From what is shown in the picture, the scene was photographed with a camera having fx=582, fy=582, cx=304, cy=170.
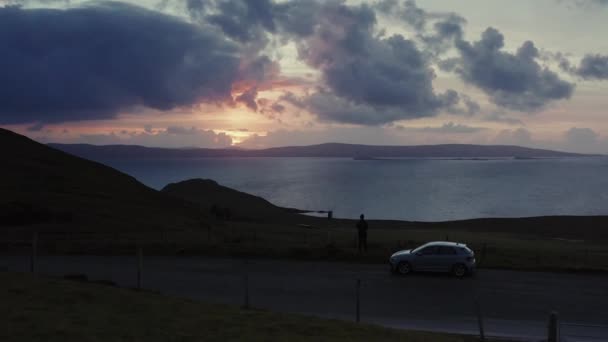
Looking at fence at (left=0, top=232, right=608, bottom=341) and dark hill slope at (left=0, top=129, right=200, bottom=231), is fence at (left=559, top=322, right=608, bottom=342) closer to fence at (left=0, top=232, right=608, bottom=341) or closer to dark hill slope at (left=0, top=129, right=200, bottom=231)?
fence at (left=0, top=232, right=608, bottom=341)

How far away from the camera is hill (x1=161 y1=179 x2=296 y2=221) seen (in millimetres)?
75500

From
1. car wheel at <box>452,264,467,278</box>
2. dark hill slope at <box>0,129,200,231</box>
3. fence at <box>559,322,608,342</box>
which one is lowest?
fence at <box>559,322,608,342</box>

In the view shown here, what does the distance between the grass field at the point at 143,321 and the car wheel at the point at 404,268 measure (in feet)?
33.4

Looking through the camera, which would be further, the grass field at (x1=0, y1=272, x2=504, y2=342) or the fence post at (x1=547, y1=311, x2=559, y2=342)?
the grass field at (x1=0, y1=272, x2=504, y2=342)

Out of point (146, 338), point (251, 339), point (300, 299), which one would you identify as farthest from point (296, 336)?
point (300, 299)

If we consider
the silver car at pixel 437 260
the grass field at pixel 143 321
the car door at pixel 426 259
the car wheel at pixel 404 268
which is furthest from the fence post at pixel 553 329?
the car wheel at pixel 404 268

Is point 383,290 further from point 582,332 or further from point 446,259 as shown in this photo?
point 582,332

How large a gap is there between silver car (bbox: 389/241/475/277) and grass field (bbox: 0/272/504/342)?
997 cm

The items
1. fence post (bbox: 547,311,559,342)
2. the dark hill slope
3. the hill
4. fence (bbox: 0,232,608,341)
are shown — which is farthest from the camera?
the hill

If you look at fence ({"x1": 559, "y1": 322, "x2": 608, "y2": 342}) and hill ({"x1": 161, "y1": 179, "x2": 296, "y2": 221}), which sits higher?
hill ({"x1": 161, "y1": 179, "x2": 296, "y2": 221})

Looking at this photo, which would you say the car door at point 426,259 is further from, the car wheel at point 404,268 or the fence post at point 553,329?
the fence post at point 553,329

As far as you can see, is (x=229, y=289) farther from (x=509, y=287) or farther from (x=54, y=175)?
(x=54, y=175)

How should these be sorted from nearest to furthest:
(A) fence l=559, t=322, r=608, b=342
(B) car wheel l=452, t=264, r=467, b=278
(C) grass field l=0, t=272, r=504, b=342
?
(C) grass field l=0, t=272, r=504, b=342
(A) fence l=559, t=322, r=608, b=342
(B) car wheel l=452, t=264, r=467, b=278

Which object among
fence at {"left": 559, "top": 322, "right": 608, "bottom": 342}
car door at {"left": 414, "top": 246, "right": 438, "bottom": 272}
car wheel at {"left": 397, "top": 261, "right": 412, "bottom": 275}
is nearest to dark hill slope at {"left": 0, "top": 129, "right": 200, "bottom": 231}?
car wheel at {"left": 397, "top": 261, "right": 412, "bottom": 275}
